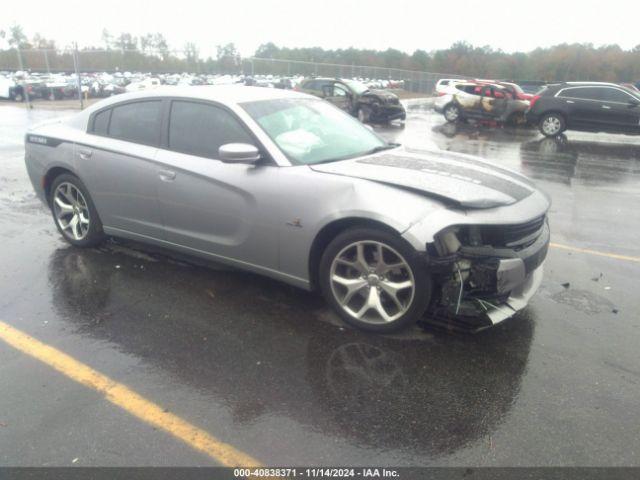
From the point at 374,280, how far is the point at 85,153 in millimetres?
3095

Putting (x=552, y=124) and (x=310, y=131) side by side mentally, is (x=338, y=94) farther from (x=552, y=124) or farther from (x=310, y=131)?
(x=310, y=131)

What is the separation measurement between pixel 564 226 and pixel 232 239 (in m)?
4.30

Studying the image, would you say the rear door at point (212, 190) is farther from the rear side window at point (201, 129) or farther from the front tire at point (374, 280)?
the front tire at point (374, 280)

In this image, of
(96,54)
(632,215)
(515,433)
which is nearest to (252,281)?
(515,433)

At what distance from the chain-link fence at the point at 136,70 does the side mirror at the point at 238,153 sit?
30.1 metres

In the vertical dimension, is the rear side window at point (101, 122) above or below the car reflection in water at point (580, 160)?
above

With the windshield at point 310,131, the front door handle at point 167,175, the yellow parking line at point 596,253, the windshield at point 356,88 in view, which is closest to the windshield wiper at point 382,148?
the windshield at point 310,131

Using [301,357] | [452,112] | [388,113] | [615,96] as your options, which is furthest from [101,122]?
[452,112]

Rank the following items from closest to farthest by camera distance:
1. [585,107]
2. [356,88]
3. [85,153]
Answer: [85,153], [585,107], [356,88]

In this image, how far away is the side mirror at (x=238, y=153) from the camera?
11.8 ft

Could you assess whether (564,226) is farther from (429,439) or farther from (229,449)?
(229,449)

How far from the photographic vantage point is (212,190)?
A: 393cm

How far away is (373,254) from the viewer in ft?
11.2

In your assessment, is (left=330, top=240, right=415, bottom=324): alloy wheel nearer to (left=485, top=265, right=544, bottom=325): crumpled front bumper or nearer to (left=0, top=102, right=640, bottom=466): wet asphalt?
(left=0, top=102, right=640, bottom=466): wet asphalt
